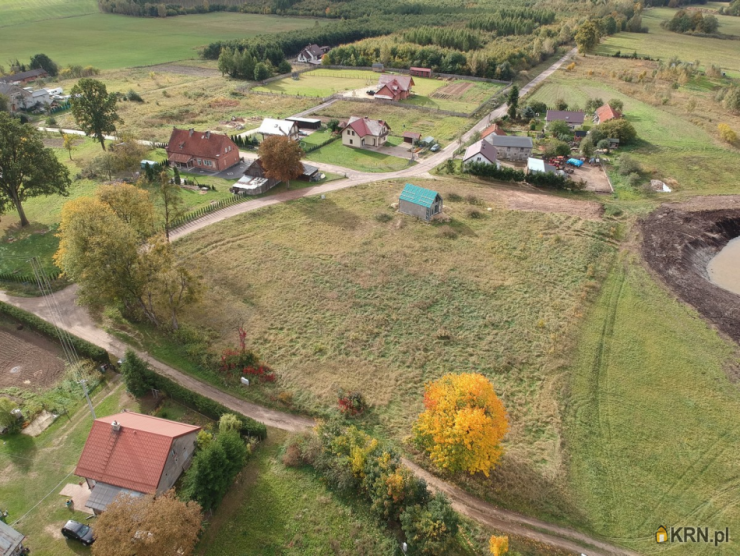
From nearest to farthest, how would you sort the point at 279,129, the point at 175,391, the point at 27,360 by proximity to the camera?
1. the point at 175,391
2. the point at 27,360
3. the point at 279,129

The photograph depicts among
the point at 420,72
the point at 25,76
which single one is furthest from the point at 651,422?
the point at 25,76

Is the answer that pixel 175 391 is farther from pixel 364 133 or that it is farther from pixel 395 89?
pixel 395 89

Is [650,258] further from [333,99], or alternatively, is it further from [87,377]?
[333,99]

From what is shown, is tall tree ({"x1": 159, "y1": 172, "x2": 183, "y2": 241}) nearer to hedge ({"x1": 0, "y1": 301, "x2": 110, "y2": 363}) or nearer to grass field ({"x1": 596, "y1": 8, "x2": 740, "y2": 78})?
hedge ({"x1": 0, "y1": 301, "x2": 110, "y2": 363})

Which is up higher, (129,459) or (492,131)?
(492,131)

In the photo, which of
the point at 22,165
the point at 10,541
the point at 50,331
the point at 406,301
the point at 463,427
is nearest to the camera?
→ the point at 10,541

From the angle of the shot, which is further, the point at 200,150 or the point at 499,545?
the point at 200,150

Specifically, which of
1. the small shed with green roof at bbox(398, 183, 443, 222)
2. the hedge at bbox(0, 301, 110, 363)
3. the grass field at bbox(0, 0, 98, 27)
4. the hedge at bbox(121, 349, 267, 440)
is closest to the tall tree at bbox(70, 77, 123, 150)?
the hedge at bbox(0, 301, 110, 363)

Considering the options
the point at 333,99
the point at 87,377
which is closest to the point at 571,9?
the point at 333,99
